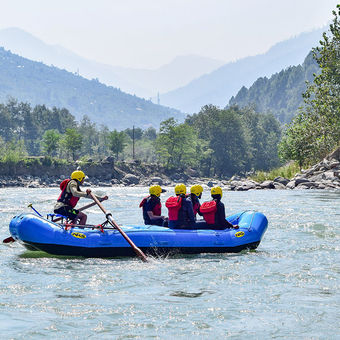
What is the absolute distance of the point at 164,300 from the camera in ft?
26.3

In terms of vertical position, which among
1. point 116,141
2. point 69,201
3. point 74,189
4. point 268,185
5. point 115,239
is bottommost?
point 115,239

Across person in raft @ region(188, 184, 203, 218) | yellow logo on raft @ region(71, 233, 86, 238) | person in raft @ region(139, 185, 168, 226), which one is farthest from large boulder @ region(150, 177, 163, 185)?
yellow logo on raft @ region(71, 233, 86, 238)

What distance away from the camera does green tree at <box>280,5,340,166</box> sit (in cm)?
3862

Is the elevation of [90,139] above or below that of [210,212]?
above

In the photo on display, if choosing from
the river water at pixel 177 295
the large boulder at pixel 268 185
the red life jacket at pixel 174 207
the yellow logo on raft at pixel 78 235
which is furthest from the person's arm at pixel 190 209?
the large boulder at pixel 268 185

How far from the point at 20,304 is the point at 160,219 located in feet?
17.4

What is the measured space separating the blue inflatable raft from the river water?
209mm

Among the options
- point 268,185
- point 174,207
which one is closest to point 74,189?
→ point 174,207

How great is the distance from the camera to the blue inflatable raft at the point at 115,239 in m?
11.4

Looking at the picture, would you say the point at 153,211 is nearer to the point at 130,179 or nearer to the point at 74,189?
the point at 74,189

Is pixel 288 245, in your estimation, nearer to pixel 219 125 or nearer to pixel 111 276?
pixel 111 276

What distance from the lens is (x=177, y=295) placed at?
27.3 ft

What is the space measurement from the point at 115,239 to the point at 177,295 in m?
3.44

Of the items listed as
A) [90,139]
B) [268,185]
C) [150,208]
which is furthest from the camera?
[90,139]
